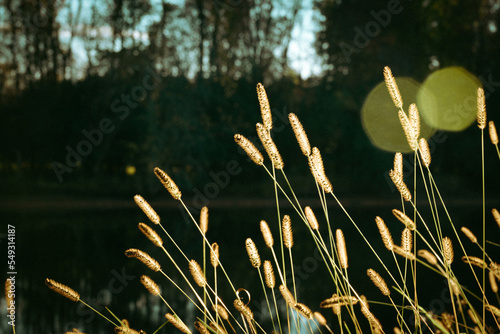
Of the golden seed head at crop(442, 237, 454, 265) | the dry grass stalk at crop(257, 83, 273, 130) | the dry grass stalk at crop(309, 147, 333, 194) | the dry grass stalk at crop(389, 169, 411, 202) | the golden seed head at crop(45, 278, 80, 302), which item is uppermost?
the dry grass stalk at crop(257, 83, 273, 130)

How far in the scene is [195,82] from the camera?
696 inches

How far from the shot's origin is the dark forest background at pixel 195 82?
17219 millimetres

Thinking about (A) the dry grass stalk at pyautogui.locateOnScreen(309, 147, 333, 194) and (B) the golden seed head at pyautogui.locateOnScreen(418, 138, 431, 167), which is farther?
(B) the golden seed head at pyautogui.locateOnScreen(418, 138, 431, 167)

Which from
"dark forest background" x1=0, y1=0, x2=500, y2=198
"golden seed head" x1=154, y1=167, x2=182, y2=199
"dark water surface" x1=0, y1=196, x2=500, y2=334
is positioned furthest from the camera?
"dark forest background" x1=0, y1=0, x2=500, y2=198

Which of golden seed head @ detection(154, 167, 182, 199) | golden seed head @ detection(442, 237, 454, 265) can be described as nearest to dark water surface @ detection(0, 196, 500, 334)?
golden seed head @ detection(442, 237, 454, 265)

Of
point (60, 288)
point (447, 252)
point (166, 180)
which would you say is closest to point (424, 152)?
point (447, 252)

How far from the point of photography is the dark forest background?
56.5 ft

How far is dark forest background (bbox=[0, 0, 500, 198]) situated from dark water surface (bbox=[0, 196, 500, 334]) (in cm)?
472

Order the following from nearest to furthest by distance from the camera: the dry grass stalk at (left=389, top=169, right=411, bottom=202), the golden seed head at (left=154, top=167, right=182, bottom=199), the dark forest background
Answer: the golden seed head at (left=154, top=167, right=182, bottom=199) → the dry grass stalk at (left=389, top=169, right=411, bottom=202) → the dark forest background

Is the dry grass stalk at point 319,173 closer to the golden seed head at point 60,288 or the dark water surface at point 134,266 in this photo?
the golden seed head at point 60,288

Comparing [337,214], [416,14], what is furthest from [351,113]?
[337,214]

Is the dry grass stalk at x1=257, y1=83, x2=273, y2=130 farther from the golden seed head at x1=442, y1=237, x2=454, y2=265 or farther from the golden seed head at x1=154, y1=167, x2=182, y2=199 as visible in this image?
the golden seed head at x1=442, y1=237, x2=454, y2=265

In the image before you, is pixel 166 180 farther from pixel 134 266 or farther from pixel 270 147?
pixel 134 266

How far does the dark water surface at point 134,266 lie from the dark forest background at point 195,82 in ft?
15.5
